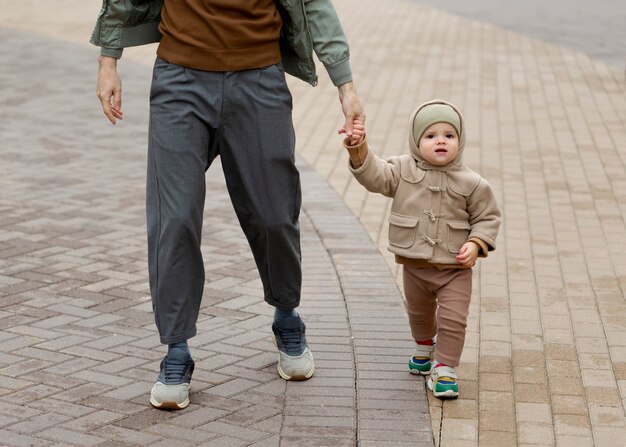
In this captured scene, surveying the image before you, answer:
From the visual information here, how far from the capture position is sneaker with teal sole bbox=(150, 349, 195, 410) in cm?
423

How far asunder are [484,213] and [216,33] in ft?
3.74

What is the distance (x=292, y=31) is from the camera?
168 inches

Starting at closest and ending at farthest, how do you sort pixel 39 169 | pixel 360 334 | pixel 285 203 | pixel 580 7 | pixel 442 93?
pixel 285 203, pixel 360 334, pixel 39 169, pixel 442 93, pixel 580 7

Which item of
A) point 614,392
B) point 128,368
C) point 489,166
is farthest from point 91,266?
point 489,166

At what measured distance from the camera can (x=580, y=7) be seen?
18859 millimetres

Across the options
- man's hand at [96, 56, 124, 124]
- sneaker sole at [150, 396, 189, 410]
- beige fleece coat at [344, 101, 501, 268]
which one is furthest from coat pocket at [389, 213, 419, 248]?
man's hand at [96, 56, 124, 124]

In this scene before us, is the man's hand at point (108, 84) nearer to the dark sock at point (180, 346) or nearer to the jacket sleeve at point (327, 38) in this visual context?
the jacket sleeve at point (327, 38)

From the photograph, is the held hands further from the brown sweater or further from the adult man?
the brown sweater

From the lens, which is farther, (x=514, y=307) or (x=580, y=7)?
(x=580, y=7)

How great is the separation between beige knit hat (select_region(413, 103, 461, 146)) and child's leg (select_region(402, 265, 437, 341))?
51 cm

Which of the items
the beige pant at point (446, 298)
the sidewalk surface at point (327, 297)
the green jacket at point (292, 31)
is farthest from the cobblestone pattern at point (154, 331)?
the green jacket at point (292, 31)

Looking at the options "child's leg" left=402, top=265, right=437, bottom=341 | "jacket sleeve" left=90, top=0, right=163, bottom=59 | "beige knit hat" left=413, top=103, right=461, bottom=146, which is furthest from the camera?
"child's leg" left=402, top=265, right=437, bottom=341

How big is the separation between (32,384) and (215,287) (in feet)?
4.71

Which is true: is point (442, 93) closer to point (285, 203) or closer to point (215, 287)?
point (215, 287)
